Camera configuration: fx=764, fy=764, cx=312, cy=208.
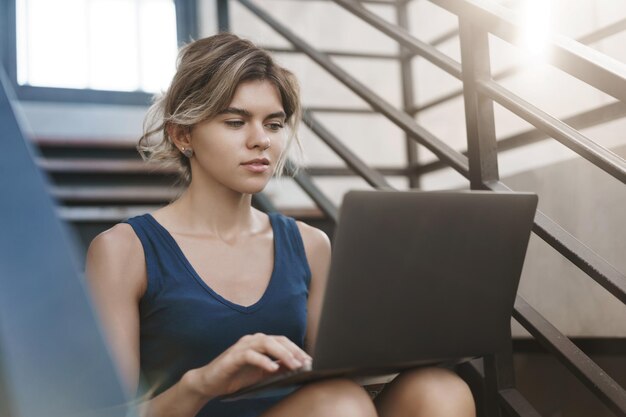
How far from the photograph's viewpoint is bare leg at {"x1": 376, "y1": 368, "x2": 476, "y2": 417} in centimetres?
103

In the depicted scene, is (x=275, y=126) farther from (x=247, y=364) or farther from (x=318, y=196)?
(x=318, y=196)

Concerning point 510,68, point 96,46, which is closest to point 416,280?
point 510,68

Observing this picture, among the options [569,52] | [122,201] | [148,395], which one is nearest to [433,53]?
[569,52]

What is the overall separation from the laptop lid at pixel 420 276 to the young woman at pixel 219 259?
0.14 meters

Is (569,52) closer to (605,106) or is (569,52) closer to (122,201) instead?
(605,106)

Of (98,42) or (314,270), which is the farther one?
(98,42)

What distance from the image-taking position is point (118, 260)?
3.92 ft

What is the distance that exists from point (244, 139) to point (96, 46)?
2.55m

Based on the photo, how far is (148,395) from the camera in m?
1.16

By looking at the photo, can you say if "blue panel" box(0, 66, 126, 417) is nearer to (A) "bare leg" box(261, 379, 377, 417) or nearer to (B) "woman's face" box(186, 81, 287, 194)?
(A) "bare leg" box(261, 379, 377, 417)

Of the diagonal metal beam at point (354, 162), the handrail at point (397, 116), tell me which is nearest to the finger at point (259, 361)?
the handrail at point (397, 116)

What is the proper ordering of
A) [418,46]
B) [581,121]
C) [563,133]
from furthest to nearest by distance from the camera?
[581,121] → [418,46] → [563,133]

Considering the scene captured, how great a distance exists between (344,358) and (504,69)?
5.43ft

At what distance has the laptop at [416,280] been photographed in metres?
0.84
